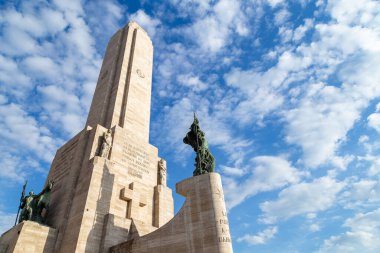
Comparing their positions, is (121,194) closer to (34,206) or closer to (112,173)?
(112,173)

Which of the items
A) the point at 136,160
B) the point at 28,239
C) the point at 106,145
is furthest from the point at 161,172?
the point at 28,239

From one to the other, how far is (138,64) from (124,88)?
12.0ft

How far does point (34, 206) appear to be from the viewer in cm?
1716

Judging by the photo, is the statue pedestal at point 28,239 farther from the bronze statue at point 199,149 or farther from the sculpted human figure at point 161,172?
the bronze statue at point 199,149

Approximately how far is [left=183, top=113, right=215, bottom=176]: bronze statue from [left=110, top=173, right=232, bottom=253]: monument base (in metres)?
1.11

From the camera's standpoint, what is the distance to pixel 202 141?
52.4 feet

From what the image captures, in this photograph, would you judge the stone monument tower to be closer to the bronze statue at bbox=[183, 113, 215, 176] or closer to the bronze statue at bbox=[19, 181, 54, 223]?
the bronze statue at bbox=[19, 181, 54, 223]

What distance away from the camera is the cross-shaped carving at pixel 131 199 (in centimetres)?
1795

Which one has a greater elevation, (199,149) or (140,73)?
(140,73)

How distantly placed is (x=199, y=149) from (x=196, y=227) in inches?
170

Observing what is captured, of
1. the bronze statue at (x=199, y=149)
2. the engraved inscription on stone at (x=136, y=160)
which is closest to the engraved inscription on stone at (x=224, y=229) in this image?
the bronze statue at (x=199, y=149)

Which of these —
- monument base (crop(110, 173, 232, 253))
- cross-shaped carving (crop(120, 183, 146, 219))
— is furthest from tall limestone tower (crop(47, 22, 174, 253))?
monument base (crop(110, 173, 232, 253))

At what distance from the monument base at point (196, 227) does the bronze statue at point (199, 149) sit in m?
1.11

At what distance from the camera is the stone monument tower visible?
1309 centimetres
